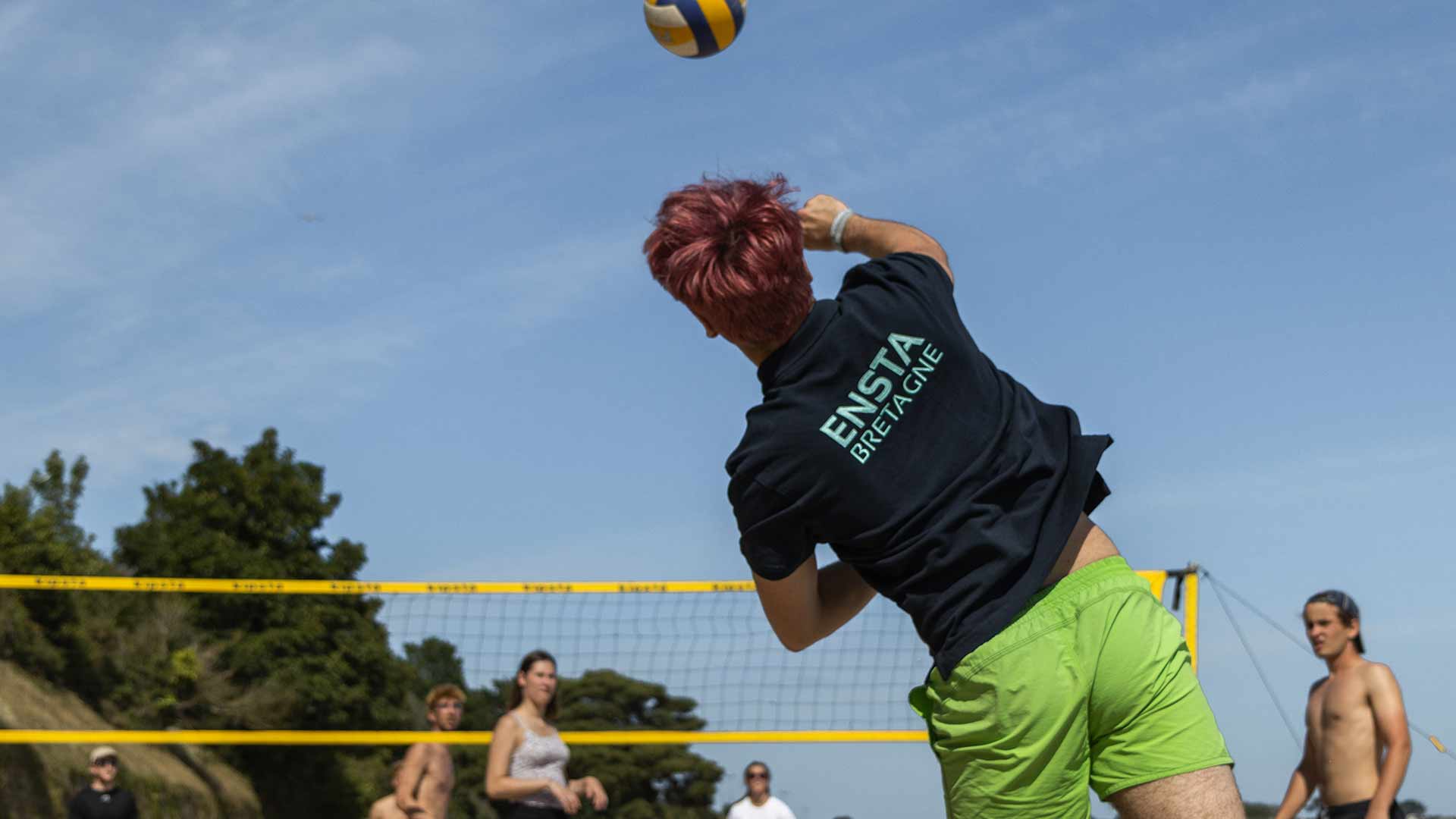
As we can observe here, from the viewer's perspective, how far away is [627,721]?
74.0 ft

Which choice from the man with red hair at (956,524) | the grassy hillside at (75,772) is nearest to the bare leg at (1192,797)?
the man with red hair at (956,524)

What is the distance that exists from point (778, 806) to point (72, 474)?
23592 mm

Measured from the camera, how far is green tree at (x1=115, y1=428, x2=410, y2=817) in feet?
87.9

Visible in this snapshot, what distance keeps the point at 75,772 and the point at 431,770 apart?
13.7m

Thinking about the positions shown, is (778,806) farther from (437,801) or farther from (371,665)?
(371,665)

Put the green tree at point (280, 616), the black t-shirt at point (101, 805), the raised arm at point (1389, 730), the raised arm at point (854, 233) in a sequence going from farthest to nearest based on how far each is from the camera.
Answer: the green tree at point (280, 616)
the black t-shirt at point (101, 805)
the raised arm at point (1389, 730)
the raised arm at point (854, 233)

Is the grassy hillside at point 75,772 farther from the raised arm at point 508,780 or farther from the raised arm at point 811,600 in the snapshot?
the raised arm at point 811,600

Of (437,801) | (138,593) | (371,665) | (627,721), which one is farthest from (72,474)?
(437,801)

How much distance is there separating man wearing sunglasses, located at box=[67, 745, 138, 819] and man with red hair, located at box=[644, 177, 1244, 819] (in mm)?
7199

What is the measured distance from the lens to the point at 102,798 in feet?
26.5

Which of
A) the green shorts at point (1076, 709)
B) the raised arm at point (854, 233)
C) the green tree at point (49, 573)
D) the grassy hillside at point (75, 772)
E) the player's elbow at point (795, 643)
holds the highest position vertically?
the green tree at point (49, 573)

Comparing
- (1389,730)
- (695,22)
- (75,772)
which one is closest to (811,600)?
(695,22)

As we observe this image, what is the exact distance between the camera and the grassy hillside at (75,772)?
17.2 meters

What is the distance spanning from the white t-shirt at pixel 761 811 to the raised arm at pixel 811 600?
610 centimetres
